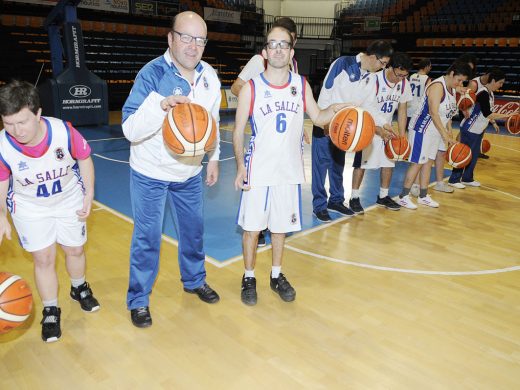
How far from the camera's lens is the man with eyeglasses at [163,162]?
2539mm

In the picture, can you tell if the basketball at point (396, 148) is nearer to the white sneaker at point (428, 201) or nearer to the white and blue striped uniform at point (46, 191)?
the white sneaker at point (428, 201)

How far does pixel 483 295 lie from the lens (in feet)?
11.8

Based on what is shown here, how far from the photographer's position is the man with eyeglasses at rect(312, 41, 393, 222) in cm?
454

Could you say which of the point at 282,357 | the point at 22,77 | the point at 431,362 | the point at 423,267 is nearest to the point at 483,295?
the point at 423,267

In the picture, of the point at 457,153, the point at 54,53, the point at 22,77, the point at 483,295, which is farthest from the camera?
the point at 22,77

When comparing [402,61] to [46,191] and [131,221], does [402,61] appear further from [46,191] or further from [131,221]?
[46,191]

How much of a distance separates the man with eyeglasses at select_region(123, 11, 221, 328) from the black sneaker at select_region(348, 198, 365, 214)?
104 inches

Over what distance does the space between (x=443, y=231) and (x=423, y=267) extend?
1123mm

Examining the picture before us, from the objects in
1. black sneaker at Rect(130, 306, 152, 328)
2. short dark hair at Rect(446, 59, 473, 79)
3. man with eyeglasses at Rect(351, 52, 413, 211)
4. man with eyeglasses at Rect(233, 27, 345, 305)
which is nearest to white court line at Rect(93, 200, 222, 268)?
man with eyeglasses at Rect(233, 27, 345, 305)

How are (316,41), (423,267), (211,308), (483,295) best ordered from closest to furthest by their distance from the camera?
1. (211,308)
2. (483,295)
3. (423,267)
4. (316,41)

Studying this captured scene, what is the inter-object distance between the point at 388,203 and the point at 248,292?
299 centimetres

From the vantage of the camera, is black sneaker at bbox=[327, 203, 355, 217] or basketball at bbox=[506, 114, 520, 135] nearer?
black sneaker at bbox=[327, 203, 355, 217]

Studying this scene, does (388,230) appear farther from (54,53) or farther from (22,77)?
(22,77)

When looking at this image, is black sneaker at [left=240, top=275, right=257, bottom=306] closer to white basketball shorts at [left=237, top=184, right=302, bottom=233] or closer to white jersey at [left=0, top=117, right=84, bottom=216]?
white basketball shorts at [left=237, top=184, right=302, bottom=233]
